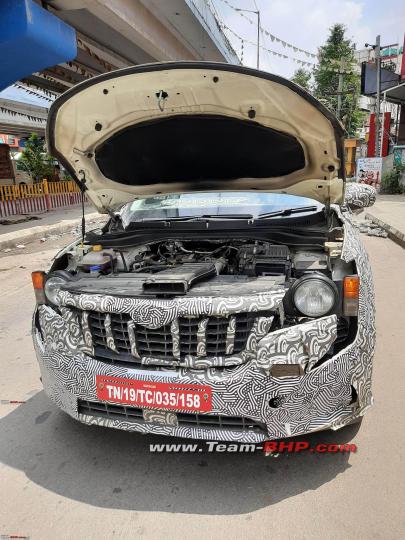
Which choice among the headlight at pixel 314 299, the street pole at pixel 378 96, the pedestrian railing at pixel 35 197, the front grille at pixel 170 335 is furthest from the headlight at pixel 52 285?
the street pole at pixel 378 96

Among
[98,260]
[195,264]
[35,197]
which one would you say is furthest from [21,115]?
[195,264]

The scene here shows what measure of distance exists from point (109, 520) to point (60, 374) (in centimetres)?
77

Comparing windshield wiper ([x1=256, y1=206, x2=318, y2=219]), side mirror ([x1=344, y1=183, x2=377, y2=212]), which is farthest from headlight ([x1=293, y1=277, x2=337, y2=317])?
side mirror ([x1=344, y1=183, x2=377, y2=212])

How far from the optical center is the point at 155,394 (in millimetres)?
2119

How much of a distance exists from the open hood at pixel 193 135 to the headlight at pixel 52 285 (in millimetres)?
1148

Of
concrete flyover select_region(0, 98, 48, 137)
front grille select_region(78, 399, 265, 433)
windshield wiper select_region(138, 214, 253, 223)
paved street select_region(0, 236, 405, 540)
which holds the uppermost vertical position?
concrete flyover select_region(0, 98, 48, 137)

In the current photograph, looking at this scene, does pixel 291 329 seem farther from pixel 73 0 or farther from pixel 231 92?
pixel 73 0

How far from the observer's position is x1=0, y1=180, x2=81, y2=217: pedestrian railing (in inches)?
557

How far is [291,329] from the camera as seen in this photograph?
6.72 feet

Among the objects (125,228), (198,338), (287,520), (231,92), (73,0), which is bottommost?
(287,520)

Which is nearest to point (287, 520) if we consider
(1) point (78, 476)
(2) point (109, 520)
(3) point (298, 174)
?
(2) point (109, 520)

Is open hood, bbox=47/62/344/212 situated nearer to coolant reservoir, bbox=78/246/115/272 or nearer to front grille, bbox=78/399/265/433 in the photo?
coolant reservoir, bbox=78/246/115/272

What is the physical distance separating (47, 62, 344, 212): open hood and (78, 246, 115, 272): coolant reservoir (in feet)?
2.79

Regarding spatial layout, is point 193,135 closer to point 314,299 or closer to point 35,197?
point 314,299
